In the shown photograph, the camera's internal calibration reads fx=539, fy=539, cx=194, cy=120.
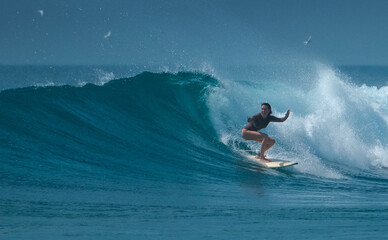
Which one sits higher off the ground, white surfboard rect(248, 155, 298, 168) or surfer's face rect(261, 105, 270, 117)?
surfer's face rect(261, 105, 270, 117)

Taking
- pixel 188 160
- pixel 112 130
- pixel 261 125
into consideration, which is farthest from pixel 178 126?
pixel 261 125

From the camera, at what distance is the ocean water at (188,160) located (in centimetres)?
598

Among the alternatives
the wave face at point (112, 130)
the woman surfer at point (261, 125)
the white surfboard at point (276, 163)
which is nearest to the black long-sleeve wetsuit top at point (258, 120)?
Result: the woman surfer at point (261, 125)

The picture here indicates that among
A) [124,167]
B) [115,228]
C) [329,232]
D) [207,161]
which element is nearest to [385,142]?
[207,161]

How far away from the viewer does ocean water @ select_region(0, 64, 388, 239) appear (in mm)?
5984

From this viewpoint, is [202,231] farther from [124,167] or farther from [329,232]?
[124,167]

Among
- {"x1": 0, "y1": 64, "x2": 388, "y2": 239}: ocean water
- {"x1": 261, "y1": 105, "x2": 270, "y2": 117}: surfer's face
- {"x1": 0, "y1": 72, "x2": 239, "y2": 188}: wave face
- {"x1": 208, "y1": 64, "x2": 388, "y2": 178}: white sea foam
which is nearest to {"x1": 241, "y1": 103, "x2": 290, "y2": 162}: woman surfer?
{"x1": 261, "y1": 105, "x2": 270, "y2": 117}: surfer's face

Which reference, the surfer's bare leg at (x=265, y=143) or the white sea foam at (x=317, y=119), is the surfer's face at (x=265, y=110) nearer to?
the surfer's bare leg at (x=265, y=143)

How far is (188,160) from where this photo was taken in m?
10.4

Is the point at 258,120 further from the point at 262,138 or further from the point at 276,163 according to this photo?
the point at 276,163

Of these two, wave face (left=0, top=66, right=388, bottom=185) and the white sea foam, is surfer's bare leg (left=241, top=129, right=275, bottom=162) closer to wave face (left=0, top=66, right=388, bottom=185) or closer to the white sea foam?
wave face (left=0, top=66, right=388, bottom=185)

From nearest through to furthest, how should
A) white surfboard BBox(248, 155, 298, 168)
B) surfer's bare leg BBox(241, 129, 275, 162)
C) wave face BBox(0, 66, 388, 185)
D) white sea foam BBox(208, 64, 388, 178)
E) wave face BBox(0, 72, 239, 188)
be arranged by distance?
1. wave face BBox(0, 72, 239, 188)
2. wave face BBox(0, 66, 388, 185)
3. white surfboard BBox(248, 155, 298, 168)
4. surfer's bare leg BBox(241, 129, 275, 162)
5. white sea foam BBox(208, 64, 388, 178)

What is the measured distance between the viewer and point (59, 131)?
1102 cm

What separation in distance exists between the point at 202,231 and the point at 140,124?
724cm
